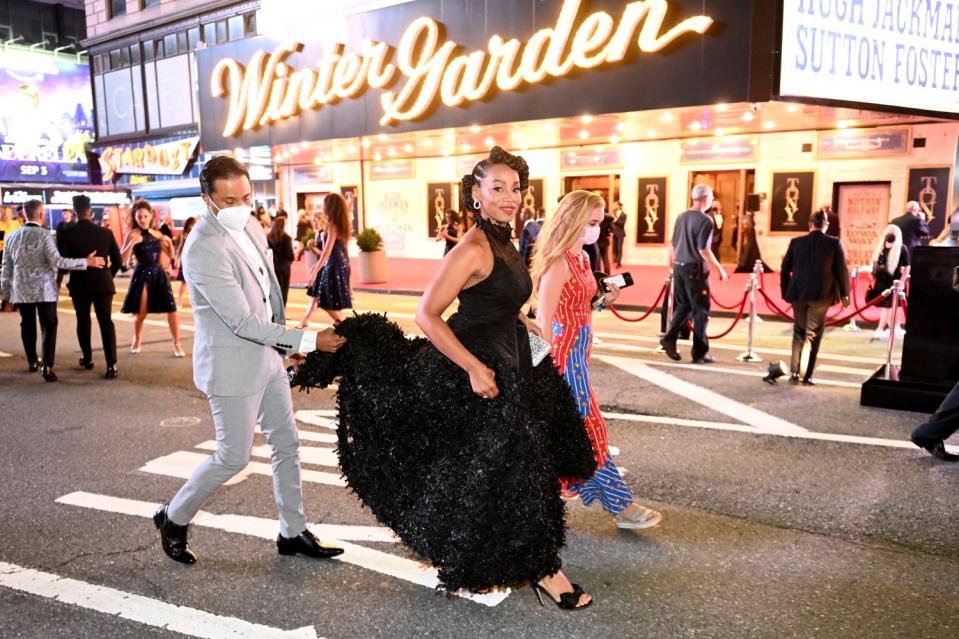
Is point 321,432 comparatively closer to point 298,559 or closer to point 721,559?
point 298,559

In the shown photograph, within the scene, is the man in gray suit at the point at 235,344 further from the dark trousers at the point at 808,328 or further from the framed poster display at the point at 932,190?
the framed poster display at the point at 932,190

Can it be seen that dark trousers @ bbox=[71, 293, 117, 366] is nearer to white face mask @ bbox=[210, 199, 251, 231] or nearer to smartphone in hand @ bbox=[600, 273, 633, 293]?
white face mask @ bbox=[210, 199, 251, 231]

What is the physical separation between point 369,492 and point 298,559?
0.80m

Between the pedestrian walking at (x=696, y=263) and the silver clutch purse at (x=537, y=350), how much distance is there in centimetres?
560

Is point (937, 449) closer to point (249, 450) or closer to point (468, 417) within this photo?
point (468, 417)

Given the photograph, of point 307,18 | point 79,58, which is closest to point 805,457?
point 307,18

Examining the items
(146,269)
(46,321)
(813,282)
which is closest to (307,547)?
(813,282)

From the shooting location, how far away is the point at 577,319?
436 cm

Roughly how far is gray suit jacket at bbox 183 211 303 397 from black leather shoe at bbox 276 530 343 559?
89 cm

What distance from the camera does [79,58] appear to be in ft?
149

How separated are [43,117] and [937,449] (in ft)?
159

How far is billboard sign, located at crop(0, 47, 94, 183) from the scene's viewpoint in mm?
41656

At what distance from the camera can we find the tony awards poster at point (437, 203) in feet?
→ 81.0

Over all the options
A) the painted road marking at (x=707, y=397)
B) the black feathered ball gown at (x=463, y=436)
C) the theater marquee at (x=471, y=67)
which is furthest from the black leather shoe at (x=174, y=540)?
the theater marquee at (x=471, y=67)
